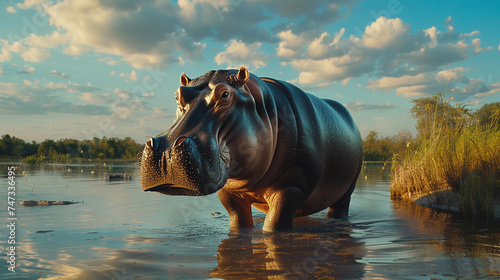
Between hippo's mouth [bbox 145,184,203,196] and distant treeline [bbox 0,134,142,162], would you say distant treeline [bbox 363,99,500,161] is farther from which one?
distant treeline [bbox 0,134,142,162]

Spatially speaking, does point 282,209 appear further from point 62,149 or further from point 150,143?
point 62,149

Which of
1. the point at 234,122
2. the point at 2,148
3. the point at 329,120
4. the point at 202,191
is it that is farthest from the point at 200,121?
the point at 2,148

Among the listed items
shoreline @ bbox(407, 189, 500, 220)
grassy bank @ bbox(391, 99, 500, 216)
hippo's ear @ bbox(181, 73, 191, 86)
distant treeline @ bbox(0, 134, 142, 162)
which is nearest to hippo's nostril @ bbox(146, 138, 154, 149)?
hippo's ear @ bbox(181, 73, 191, 86)

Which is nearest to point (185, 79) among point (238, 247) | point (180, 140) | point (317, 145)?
point (180, 140)

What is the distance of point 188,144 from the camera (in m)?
2.28

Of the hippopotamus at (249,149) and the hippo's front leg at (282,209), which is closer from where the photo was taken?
the hippopotamus at (249,149)

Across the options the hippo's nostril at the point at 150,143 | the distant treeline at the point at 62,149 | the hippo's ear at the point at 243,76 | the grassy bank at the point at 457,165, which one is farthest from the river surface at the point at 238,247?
the distant treeline at the point at 62,149

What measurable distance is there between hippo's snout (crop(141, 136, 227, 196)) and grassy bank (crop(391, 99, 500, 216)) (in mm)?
3666

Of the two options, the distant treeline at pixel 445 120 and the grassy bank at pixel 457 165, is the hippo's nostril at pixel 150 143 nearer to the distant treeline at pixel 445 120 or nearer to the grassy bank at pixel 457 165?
the grassy bank at pixel 457 165

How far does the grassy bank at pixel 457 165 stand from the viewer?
15.3 ft

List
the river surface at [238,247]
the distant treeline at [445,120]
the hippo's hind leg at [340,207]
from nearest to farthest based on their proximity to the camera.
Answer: the river surface at [238,247] < the hippo's hind leg at [340,207] < the distant treeline at [445,120]

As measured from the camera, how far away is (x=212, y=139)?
242 cm

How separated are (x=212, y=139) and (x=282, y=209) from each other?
1074mm

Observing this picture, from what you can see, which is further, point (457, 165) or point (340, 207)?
point (457, 165)
